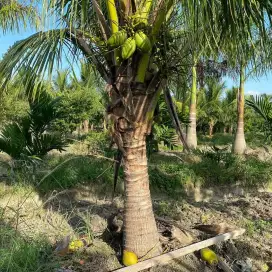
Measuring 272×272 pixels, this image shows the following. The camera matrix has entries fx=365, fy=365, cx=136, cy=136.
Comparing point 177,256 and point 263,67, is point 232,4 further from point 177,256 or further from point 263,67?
point 177,256

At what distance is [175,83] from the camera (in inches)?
125

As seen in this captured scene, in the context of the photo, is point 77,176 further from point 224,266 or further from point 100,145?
point 224,266

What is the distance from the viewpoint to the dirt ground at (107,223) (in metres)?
3.07

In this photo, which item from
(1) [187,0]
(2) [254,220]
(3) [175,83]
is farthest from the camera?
(2) [254,220]

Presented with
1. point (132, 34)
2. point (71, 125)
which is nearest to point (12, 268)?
point (132, 34)

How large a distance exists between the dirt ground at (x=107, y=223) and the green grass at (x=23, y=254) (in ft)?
0.44

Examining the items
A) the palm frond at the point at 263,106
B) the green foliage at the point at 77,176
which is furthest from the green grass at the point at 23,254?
the palm frond at the point at 263,106

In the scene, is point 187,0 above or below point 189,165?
above

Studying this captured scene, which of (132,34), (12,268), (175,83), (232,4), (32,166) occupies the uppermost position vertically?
(232,4)

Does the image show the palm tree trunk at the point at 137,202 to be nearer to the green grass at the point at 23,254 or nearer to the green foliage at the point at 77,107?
the green grass at the point at 23,254

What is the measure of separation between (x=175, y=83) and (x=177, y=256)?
1.45 metres

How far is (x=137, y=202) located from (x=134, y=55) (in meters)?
1.17

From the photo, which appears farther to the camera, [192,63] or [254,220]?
[254,220]

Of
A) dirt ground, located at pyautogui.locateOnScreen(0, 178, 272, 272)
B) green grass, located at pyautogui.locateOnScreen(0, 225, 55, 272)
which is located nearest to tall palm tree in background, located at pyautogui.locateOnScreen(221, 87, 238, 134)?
dirt ground, located at pyautogui.locateOnScreen(0, 178, 272, 272)
